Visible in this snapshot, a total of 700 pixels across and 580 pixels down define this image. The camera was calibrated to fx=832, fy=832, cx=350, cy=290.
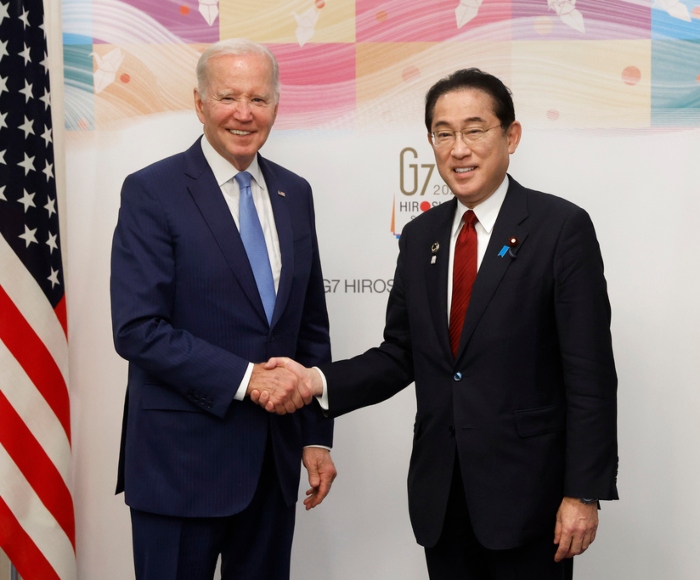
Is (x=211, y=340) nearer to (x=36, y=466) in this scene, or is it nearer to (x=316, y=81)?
(x=36, y=466)

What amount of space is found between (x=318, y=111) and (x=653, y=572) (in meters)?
2.23

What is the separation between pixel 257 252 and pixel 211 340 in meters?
0.28

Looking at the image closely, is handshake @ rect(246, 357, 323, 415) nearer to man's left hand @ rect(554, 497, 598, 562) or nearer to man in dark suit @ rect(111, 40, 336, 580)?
man in dark suit @ rect(111, 40, 336, 580)

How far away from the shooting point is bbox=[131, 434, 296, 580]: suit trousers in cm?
225

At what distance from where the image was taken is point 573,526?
203 centimetres

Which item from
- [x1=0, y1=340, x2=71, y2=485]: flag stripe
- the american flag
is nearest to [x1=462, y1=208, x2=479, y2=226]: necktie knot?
the american flag

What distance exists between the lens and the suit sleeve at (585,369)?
2.01m

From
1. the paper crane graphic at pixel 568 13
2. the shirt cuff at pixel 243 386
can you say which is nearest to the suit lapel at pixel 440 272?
the shirt cuff at pixel 243 386

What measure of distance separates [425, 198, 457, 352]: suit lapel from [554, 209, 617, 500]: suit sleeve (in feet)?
0.95

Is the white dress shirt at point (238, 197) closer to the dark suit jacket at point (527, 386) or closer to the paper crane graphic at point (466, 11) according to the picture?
the dark suit jacket at point (527, 386)

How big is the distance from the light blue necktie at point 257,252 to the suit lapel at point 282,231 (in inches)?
1.1

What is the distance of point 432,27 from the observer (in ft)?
10.5

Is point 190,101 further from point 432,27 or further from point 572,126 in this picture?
point 572,126

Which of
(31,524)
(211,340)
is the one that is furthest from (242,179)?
(31,524)
